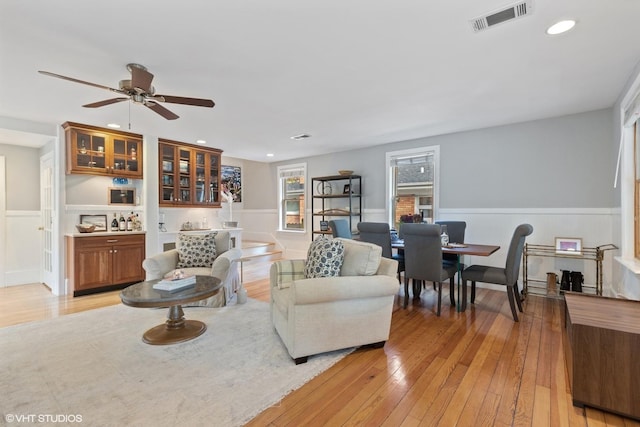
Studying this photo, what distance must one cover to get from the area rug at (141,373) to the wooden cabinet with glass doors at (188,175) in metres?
2.66

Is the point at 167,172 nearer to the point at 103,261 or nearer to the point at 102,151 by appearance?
the point at 102,151

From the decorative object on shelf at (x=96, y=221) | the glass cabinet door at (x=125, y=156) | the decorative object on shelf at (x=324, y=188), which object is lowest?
the decorative object on shelf at (x=96, y=221)

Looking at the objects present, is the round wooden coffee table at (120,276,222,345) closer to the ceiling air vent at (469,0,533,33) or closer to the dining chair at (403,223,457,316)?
the dining chair at (403,223,457,316)

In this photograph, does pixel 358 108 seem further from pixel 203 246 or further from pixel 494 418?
pixel 494 418

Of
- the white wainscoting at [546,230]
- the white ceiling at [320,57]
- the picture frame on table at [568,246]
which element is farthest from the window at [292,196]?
the picture frame on table at [568,246]

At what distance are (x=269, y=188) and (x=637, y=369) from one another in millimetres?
6820

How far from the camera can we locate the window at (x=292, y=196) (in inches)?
279

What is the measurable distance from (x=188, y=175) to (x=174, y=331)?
3455 mm

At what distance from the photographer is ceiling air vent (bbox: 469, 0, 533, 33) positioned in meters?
1.83

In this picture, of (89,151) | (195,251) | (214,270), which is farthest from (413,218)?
(89,151)

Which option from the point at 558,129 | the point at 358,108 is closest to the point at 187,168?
the point at 358,108

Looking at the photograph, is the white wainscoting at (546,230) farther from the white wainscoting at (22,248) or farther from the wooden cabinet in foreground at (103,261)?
the white wainscoting at (22,248)

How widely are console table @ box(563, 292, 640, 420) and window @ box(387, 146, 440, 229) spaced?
317cm

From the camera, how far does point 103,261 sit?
14.3 ft
